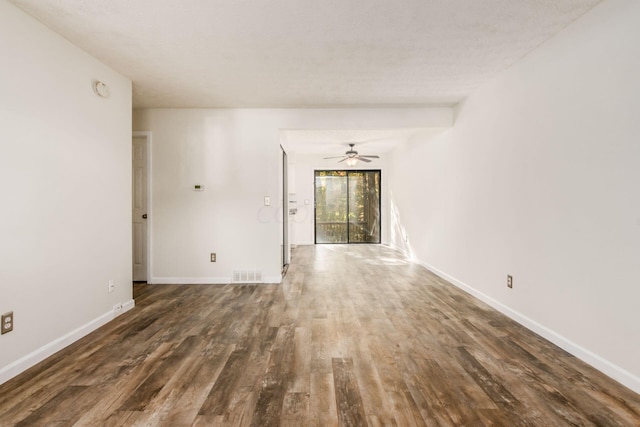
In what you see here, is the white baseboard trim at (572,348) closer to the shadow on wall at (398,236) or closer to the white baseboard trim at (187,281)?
the shadow on wall at (398,236)

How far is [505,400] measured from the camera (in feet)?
5.51

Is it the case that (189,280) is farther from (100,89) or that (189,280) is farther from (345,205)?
(345,205)

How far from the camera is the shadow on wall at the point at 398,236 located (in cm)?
634

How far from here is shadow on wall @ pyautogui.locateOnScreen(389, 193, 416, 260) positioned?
6340 mm

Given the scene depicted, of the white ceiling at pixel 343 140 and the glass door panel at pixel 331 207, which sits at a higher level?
the white ceiling at pixel 343 140

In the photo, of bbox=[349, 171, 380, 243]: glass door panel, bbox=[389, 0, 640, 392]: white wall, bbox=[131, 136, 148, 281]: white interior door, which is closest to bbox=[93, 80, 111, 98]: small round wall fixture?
bbox=[131, 136, 148, 281]: white interior door

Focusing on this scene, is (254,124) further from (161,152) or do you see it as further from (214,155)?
(161,152)

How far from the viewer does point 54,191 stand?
2303mm

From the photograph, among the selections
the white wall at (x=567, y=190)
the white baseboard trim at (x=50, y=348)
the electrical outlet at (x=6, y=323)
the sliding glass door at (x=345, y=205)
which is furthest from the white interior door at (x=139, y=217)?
the sliding glass door at (x=345, y=205)

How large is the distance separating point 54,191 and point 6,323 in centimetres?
93

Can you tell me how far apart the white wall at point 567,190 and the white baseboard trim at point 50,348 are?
3.75 m

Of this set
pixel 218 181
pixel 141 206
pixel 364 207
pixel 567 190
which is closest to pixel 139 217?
pixel 141 206

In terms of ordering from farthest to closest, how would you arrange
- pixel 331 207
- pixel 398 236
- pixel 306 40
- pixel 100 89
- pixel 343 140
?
pixel 331 207
pixel 398 236
pixel 343 140
pixel 100 89
pixel 306 40

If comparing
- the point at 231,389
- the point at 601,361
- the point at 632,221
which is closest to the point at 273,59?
the point at 231,389
